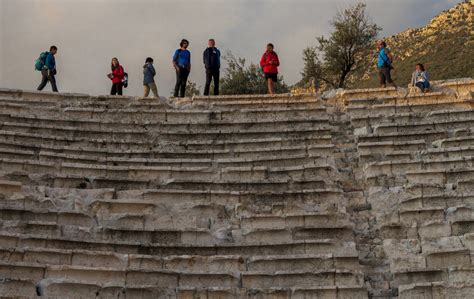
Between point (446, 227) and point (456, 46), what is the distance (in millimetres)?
31018

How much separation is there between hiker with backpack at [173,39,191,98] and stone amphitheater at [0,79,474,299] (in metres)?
1.53

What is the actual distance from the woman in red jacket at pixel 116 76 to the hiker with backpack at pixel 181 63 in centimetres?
162

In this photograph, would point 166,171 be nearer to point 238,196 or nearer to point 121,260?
point 238,196

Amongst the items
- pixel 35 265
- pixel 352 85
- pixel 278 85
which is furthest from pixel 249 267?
pixel 352 85

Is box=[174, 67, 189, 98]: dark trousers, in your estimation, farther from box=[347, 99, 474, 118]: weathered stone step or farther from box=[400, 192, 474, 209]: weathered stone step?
box=[400, 192, 474, 209]: weathered stone step

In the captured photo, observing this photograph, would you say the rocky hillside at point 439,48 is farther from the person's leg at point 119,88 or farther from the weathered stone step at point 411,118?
the weathered stone step at point 411,118

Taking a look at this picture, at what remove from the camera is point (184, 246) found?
8922mm

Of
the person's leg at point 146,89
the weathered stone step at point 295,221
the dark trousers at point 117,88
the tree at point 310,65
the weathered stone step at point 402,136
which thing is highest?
the tree at point 310,65

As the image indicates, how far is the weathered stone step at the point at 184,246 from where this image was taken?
28.7ft

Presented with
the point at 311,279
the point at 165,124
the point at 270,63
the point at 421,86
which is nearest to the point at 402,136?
the point at 421,86

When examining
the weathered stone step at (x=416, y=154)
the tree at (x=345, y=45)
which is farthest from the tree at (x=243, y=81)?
the weathered stone step at (x=416, y=154)

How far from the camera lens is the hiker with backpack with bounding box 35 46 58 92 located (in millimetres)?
16094

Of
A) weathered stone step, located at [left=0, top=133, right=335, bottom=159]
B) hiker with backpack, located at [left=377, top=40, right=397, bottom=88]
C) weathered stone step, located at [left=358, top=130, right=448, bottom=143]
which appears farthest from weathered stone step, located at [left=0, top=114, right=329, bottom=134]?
hiker with backpack, located at [left=377, top=40, right=397, bottom=88]

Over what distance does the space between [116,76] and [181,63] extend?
1883 mm
